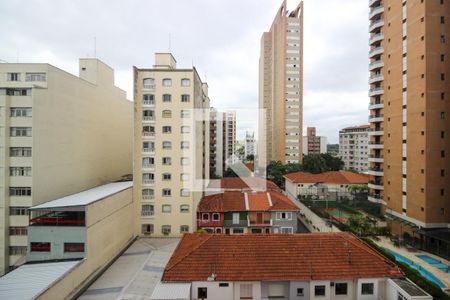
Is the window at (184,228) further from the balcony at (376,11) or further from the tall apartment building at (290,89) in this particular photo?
the tall apartment building at (290,89)

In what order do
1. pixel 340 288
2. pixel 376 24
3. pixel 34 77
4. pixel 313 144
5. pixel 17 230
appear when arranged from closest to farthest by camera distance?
pixel 340 288, pixel 17 230, pixel 34 77, pixel 376 24, pixel 313 144

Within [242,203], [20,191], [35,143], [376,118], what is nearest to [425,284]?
[242,203]

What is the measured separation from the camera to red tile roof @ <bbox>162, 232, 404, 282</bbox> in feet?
43.8

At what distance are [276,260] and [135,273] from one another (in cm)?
1087

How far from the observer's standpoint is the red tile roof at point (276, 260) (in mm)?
13344

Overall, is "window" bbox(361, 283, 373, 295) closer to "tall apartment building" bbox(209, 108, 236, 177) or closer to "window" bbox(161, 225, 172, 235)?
"window" bbox(161, 225, 172, 235)

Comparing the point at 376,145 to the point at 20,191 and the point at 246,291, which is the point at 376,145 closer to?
the point at 246,291

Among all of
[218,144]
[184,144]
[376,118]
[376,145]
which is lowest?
[184,144]

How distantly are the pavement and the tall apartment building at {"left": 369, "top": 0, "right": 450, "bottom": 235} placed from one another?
1011 inches

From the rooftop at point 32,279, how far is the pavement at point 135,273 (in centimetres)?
241

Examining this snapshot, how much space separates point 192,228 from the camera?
23953mm

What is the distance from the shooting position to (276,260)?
14133 millimetres

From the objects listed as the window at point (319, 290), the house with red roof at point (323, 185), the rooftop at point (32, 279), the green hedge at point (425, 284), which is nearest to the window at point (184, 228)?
the rooftop at point (32, 279)

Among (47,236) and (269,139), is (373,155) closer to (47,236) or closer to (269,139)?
(47,236)
